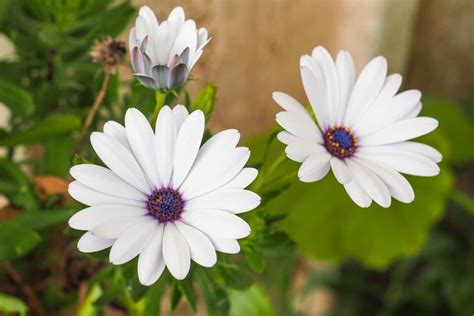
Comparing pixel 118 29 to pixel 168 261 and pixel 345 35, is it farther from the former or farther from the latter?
pixel 345 35

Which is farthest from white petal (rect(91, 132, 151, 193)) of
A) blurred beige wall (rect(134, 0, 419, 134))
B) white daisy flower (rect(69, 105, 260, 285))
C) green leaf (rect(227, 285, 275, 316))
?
blurred beige wall (rect(134, 0, 419, 134))

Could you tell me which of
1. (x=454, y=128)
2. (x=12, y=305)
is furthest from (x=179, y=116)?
(x=454, y=128)

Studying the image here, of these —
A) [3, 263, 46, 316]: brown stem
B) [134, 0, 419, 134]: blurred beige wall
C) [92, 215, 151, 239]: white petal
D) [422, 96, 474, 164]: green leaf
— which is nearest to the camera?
[92, 215, 151, 239]: white petal

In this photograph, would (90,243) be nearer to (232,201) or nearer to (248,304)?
(232,201)

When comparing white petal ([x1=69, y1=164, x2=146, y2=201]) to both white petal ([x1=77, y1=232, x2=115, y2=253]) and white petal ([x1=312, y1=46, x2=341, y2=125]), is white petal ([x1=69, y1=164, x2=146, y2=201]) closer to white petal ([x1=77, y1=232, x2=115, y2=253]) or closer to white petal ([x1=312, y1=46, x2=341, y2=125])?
white petal ([x1=77, y1=232, x2=115, y2=253])

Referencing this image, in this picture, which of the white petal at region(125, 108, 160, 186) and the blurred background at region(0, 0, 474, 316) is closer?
the white petal at region(125, 108, 160, 186)

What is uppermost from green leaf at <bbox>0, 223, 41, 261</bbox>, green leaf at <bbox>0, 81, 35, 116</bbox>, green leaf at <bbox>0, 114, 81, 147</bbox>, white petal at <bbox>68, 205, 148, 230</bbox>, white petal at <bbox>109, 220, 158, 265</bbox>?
green leaf at <bbox>0, 81, 35, 116</bbox>

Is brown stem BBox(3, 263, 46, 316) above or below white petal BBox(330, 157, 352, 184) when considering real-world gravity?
above
